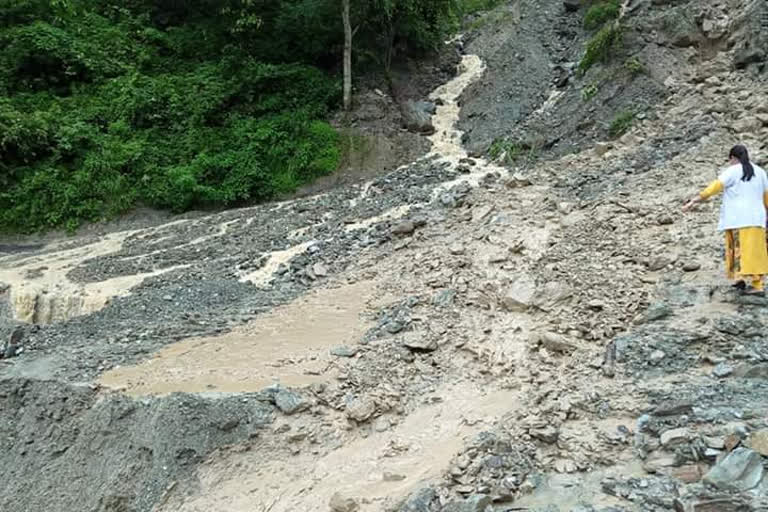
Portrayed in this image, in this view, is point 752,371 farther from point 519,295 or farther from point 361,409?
point 361,409

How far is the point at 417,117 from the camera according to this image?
18750 mm

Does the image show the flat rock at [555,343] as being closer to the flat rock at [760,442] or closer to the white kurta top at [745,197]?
the white kurta top at [745,197]

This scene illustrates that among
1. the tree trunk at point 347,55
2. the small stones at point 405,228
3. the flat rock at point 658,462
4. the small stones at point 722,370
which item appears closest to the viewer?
the flat rock at point 658,462

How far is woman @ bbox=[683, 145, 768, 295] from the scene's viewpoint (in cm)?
612

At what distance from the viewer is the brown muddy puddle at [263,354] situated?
834 centimetres

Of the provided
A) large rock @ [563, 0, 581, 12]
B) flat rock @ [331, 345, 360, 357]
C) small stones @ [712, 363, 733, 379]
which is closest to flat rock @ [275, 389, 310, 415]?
flat rock @ [331, 345, 360, 357]

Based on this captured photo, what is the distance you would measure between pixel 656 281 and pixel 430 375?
3145mm

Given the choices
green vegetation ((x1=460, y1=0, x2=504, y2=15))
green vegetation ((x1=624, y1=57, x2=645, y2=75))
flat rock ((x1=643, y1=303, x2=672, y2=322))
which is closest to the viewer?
flat rock ((x1=643, y1=303, x2=672, y2=322))

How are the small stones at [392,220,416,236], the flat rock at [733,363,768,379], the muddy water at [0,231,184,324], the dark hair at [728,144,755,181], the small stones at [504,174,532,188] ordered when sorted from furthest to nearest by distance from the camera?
the small stones at [504,174,532,188]
the small stones at [392,220,416,236]
the muddy water at [0,231,184,324]
the dark hair at [728,144,755,181]
the flat rock at [733,363,768,379]

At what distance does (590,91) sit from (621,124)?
2.23 m

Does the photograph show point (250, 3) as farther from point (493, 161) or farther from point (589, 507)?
point (589, 507)

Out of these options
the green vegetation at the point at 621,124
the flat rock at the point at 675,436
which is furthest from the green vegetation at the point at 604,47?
the flat rock at the point at 675,436

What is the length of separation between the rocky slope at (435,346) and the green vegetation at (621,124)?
0.27 metres

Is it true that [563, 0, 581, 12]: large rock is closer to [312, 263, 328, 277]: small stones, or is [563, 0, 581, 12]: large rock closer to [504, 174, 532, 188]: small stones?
[504, 174, 532, 188]: small stones
